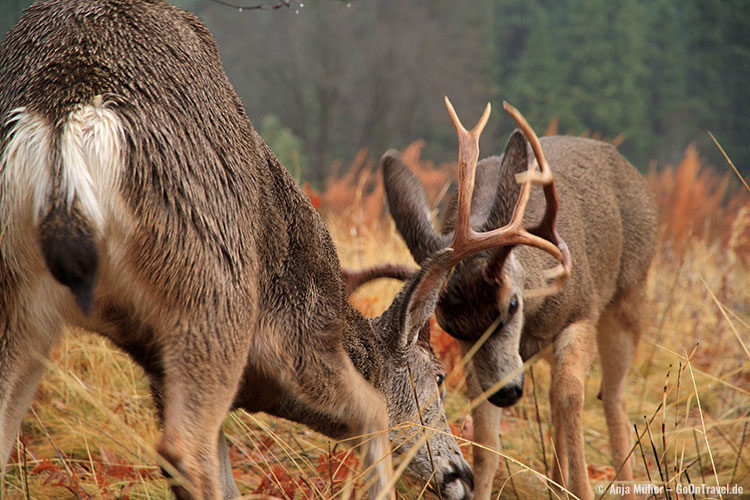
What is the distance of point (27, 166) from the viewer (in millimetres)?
1921

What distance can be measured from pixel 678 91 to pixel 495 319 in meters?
31.3

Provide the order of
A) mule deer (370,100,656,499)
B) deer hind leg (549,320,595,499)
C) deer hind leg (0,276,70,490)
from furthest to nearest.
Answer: deer hind leg (549,320,595,499) → mule deer (370,100,656,499) → deer hind leg (0,276,70,490)

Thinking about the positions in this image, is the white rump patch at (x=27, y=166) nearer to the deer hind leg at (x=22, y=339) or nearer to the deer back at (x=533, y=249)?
the deer hind leg at (x=22, y=339)

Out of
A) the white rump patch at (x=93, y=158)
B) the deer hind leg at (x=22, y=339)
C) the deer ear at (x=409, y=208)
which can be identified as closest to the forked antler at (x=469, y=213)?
the deer ear at (x=409, y=208)

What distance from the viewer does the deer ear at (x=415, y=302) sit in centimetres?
289

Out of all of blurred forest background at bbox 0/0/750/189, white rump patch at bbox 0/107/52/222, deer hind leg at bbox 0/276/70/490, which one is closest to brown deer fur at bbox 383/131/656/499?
deer hind leg at bbox 0/276/70/490

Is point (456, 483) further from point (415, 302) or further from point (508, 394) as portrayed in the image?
point (415, 302)

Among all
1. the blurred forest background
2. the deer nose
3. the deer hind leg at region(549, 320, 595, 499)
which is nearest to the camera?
the deer nose

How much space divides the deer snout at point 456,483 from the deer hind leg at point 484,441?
728 millimetres

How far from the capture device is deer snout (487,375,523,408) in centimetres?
342

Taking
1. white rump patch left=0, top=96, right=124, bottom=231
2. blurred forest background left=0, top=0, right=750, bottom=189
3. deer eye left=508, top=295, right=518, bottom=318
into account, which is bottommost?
blurred forest background left=0, top=0, right=750, bottom=189

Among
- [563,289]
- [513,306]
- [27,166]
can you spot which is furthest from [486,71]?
[27,166]

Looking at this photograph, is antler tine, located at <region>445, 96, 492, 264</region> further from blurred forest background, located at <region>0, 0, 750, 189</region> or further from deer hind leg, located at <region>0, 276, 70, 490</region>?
blurred forest background, located at <region>0, 0, 750, 189</region>

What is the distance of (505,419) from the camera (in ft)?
16.6
